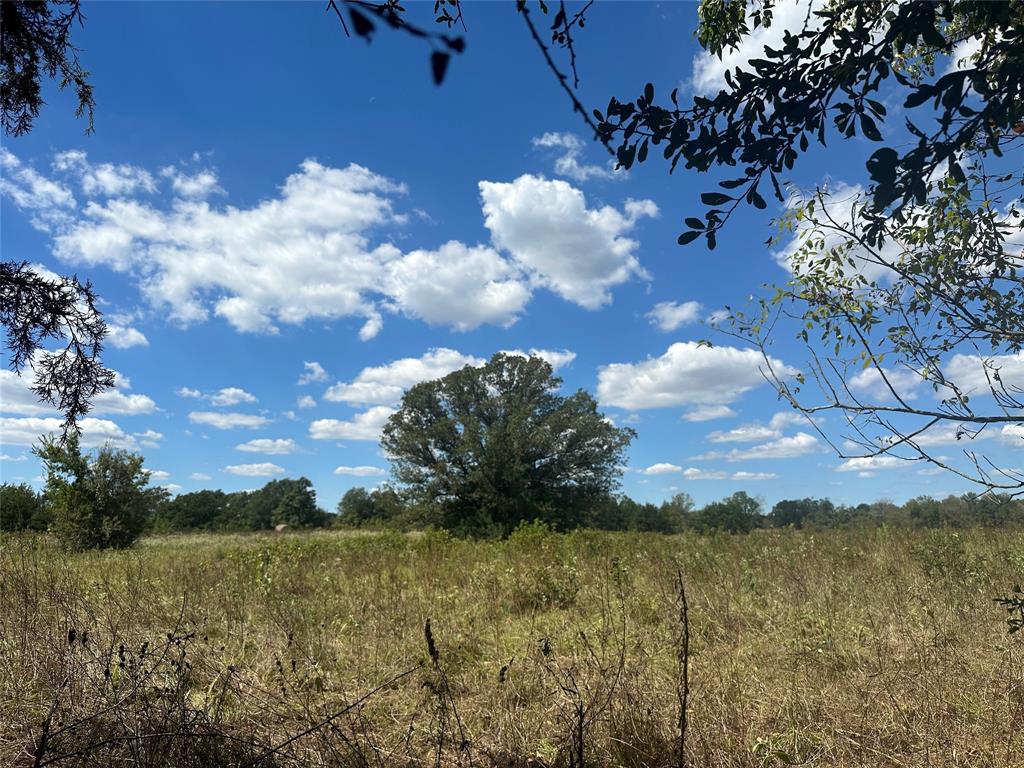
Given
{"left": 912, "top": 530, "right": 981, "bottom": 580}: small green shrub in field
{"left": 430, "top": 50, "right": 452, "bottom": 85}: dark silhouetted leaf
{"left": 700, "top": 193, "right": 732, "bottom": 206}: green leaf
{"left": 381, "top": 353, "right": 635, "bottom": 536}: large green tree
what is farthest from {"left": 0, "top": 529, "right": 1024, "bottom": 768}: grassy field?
{"left": 381, "top": 353, "right": 635, "bottom": 536}: large green tree

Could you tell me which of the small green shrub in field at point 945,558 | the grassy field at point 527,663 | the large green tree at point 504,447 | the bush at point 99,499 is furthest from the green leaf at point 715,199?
the large green tree at point 504,447

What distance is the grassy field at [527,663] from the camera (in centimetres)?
314

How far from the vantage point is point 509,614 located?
663 centimetres

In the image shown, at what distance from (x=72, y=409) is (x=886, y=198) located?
13.8 ft

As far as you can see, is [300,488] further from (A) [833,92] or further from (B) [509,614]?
(A) [833,92]

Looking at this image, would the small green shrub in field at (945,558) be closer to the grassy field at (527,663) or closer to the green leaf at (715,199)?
the grassy field at (527,663)

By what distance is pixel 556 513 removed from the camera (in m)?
31.9

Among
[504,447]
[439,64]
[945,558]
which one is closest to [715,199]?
[439,64]

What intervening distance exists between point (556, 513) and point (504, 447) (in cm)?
487

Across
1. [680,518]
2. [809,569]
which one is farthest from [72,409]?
[680,518]

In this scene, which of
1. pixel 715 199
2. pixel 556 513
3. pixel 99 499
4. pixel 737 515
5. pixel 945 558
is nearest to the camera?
pixel 715 199

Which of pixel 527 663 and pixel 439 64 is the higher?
pixel 439 64

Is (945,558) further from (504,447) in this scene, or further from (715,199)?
(504,447)

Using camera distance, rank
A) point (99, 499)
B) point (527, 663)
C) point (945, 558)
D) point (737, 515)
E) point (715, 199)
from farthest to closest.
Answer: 1. point (737, 515)
2. point (99, 499)
3. point (945, 558)
4. point (527, 663)
5. point (715, 199)
